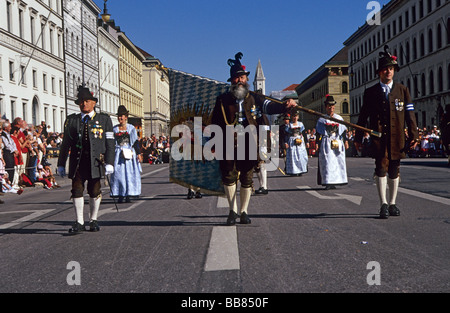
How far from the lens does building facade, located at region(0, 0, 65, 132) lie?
38469mm

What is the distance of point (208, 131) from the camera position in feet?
27.3

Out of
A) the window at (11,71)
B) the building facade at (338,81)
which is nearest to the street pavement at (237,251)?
the window at (11,71)

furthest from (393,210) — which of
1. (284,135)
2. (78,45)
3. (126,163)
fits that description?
(78,45)

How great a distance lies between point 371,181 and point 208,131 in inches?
313

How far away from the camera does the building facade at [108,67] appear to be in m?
70.1

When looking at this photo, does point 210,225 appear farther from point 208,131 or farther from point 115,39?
point 115,39

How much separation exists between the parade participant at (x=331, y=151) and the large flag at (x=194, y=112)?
4370mm

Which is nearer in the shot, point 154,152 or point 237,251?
point 237,251

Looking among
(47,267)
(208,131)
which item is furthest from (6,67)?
(47,267)

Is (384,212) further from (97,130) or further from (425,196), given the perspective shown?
(97,130)

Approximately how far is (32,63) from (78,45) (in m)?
16.0

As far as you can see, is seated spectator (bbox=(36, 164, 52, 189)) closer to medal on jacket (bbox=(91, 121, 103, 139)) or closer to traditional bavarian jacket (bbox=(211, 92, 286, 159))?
medal on jacket (bbox=(91, 121, 103, 139))

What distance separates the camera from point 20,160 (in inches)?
674

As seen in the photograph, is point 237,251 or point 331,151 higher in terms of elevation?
point 331,151
